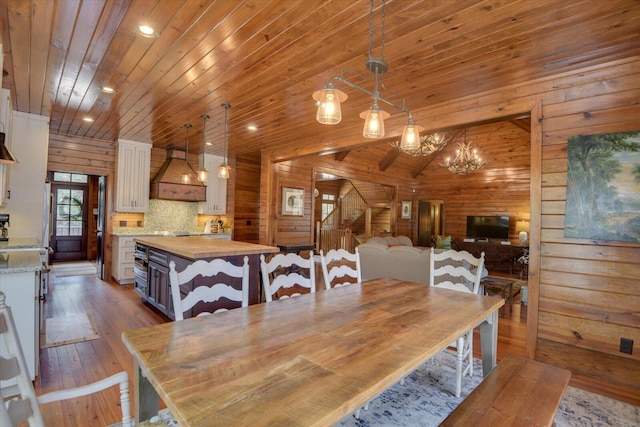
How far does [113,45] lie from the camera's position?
2.53m

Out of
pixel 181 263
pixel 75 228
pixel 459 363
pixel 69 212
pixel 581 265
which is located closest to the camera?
pixel 459 363

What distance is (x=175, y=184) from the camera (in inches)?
246

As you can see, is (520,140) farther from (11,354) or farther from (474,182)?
(11,354)

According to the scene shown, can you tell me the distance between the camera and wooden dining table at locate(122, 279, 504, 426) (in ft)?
2.91

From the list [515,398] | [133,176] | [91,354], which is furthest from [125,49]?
[133,176]

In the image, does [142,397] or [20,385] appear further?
[142,397]

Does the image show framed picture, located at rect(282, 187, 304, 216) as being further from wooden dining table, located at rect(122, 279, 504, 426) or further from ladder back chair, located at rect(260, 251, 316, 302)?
wooden dining table, located at rect(122, 279, 504, 426)

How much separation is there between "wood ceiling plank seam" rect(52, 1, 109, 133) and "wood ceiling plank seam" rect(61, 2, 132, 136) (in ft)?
0.09

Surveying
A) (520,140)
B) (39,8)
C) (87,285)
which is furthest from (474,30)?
(520,140)

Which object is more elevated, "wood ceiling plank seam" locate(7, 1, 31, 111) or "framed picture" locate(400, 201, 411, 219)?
"wood ceiling plank seam" locate(7, 1, 31, 111)

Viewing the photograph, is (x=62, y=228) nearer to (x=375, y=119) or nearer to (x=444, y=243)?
(x=375, y=119)

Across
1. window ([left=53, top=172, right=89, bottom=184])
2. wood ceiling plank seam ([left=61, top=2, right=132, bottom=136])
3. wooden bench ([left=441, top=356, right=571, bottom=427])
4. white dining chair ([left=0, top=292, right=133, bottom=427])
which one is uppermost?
wood ceiling plank seam ([left=61, top=2, right=132, bottom=136])

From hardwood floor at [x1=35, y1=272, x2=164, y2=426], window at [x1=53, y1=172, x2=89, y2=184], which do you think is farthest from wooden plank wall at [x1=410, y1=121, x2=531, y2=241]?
window at [x1=53, y1=172, x2=89, y2=184]

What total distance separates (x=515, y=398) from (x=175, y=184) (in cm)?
622
